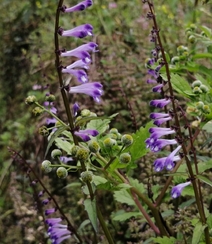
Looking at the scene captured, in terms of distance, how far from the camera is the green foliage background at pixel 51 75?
7.47ft

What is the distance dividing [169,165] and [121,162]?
13cm

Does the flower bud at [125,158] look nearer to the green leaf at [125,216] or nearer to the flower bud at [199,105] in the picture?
the flower bud at [199,105]

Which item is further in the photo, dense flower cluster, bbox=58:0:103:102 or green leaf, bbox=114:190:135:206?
green leaf, bbox=114:190:135:206

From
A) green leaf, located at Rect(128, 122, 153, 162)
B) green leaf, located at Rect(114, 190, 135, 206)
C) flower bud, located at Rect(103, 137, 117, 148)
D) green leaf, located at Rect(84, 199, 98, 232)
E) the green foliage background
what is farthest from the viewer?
the green foliage background

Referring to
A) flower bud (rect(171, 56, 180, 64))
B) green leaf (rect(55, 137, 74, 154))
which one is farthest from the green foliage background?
green leaf (rect(55, 137, 74, 154))

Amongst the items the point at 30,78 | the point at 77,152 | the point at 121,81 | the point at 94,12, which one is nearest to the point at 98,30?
the point at 94,12

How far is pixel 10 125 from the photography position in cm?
330

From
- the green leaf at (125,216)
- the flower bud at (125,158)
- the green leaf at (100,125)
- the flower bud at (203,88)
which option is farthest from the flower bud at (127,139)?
the green leaf at (125,216)

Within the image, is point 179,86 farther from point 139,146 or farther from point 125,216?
point 125,216

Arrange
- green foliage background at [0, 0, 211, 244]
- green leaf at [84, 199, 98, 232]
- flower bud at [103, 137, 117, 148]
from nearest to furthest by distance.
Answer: green leaf at [84, 199, 98, 232] → flower bud at [103, 137, 117, 148] → green foliage background at [0, 0, 211, 244]

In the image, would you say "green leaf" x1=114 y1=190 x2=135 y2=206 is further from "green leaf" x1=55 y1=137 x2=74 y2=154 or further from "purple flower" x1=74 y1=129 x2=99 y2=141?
"purple flower" x1=74 y1=129 x2=99 y2=141

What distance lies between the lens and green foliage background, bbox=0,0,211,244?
2275 millimetres

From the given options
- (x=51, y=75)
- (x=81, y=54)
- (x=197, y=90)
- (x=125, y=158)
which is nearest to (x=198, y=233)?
(x=125, y=158)

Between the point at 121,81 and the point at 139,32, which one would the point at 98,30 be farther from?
the point at 121,81
